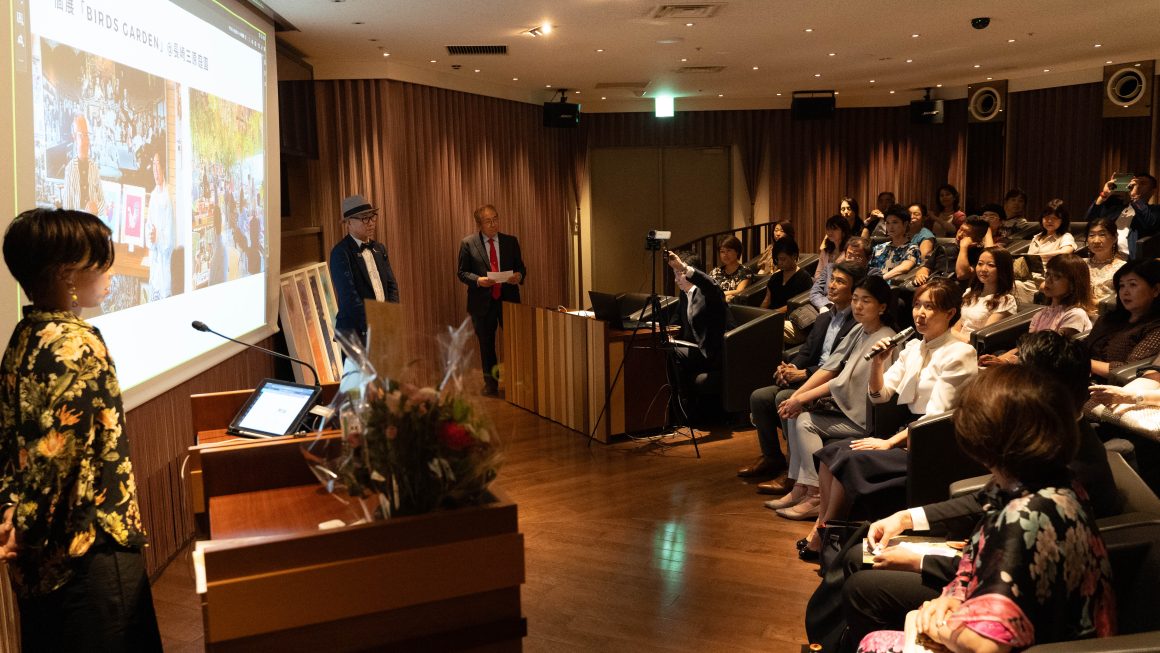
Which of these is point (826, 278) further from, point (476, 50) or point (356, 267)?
point (356, 267)

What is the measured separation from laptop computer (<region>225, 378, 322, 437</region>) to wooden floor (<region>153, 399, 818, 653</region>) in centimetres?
74

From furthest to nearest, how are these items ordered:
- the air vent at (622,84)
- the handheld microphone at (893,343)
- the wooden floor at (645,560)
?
the air vent at (622,84), the handheld microphone at (893,343), the wooden floor at (645,560)

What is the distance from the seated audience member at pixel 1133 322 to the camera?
4.26m

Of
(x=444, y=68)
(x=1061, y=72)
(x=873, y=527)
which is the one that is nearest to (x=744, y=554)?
(x=873, y=527)

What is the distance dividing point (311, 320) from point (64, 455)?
192 inches

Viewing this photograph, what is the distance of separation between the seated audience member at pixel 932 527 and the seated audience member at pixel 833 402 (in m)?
1.42

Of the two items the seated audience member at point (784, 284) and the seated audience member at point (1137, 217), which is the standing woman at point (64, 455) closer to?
the seated audience member at point (784, 284)

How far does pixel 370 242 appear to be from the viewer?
550 cm

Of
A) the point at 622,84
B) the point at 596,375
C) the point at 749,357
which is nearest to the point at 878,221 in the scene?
the point at 622,84

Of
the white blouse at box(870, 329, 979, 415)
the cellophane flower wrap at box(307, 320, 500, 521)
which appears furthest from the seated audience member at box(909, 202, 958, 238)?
the cellophane flower wrap at box(307, 320, 500, 521)

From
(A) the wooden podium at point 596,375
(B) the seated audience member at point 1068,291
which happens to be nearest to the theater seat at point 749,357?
(A) the wooden podium at point 596,375

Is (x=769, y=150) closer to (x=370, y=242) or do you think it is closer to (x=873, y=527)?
(x=370, y=242)

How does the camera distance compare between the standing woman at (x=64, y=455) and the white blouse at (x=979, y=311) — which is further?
the white blouse at (x=979, y=311)

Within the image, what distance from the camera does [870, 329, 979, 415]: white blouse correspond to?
3764 millimetres
